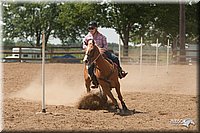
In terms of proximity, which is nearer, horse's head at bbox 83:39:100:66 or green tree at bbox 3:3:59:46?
horse's head at bbox 83:39:100:66

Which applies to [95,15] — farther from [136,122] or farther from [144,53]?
[136,122]

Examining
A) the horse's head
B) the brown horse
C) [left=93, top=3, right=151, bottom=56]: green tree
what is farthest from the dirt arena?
[left=93, top=3, right=151, bottom=56]: green tree

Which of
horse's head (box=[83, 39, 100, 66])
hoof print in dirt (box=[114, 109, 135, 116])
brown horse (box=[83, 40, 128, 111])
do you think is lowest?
hoof print in dirt (box=[114, 109, 135, 116])

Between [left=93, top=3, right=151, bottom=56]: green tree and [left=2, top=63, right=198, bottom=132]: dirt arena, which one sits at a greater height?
[left=93, top=3, right=151, bottom=56]: green tree

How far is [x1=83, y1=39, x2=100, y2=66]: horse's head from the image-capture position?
727 centimetres

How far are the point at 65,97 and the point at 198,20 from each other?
28933 mm

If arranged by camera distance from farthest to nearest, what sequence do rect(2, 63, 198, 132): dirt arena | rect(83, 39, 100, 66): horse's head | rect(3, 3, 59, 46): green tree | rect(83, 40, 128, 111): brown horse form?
rect(3, 3, 59, 46): green tree, rect(83, 40, 128, 111): brown horse, rect(83, 39, 100, 66): horse's head, rect(2, 63, 198, 132): dirt arena

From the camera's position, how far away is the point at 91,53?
7.30 metres

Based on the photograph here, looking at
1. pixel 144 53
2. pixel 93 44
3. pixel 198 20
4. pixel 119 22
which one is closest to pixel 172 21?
pixel 198 20

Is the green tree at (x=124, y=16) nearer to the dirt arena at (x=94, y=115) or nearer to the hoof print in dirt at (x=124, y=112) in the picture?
the dirt arena at (x=94, y=115)

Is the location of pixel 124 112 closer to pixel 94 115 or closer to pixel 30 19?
pixel 94 115

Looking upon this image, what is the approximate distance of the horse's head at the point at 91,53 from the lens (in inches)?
286

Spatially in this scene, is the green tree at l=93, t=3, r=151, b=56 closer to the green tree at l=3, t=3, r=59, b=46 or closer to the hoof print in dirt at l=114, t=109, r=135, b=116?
the green tree at l=3, t=3, r=59, b=46

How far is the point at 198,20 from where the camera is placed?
36875mm
